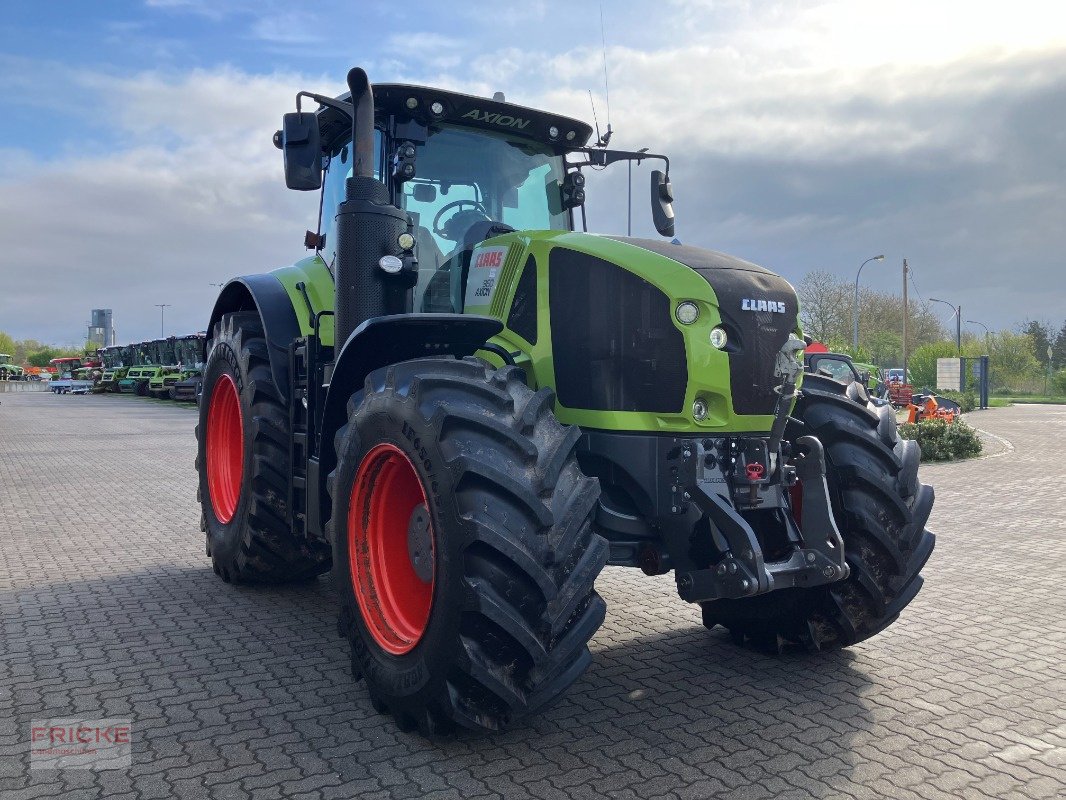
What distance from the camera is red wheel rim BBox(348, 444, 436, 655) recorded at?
3.98 m

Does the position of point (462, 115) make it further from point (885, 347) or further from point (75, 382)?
point (885, 347)

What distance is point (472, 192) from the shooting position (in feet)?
16.9

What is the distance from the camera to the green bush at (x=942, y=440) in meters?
16.5

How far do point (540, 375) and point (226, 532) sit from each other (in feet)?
9.77

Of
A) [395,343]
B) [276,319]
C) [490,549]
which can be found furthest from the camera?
[276,319]

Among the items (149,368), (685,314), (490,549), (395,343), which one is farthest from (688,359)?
(149,368)

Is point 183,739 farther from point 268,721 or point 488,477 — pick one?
point 488,477

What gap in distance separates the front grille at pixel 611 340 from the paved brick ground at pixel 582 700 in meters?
1.37

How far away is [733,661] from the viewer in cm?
476

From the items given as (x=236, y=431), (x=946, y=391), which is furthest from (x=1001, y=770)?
(x=946, y=391)

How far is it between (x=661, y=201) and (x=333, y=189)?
2.05 metres

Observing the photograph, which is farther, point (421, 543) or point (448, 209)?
point (448, 209)

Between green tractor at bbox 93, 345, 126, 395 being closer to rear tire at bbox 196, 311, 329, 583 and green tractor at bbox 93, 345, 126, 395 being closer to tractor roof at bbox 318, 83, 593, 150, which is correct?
rear tire at bbox 196, 311, 329, 583

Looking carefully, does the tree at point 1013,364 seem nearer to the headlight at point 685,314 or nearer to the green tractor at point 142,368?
the green tractor at point 142,368
